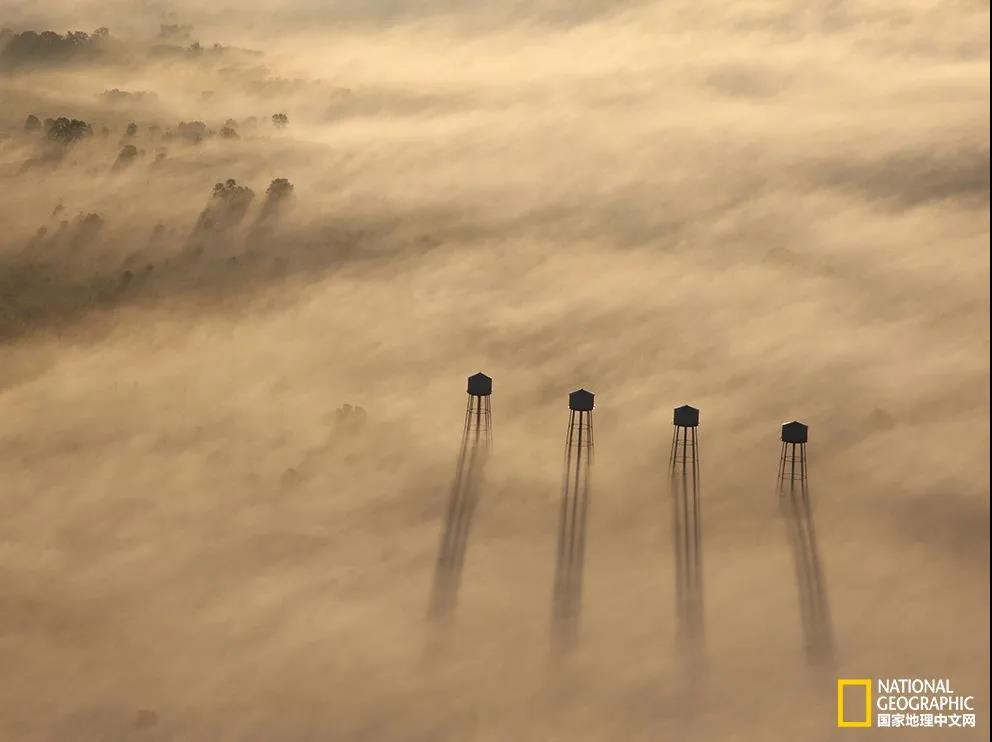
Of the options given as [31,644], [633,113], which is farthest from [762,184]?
[31,644]

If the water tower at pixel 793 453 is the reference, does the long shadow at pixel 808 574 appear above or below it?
below

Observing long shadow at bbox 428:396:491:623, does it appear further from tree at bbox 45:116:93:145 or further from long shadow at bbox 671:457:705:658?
tree at bbox 45:116:93:145

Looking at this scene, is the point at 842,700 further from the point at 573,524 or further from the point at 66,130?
the point at 66,130

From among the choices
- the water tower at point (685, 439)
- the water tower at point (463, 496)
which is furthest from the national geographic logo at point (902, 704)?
the water tower at point (463, 496)

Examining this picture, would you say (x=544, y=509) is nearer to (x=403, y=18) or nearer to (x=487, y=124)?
(x=487, y=124)

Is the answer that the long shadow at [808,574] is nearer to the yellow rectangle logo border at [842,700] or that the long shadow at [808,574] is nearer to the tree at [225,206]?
the yellow rectangle logo border at [842,700]

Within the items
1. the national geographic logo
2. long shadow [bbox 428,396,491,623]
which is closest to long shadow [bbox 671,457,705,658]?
the national geographic logo
